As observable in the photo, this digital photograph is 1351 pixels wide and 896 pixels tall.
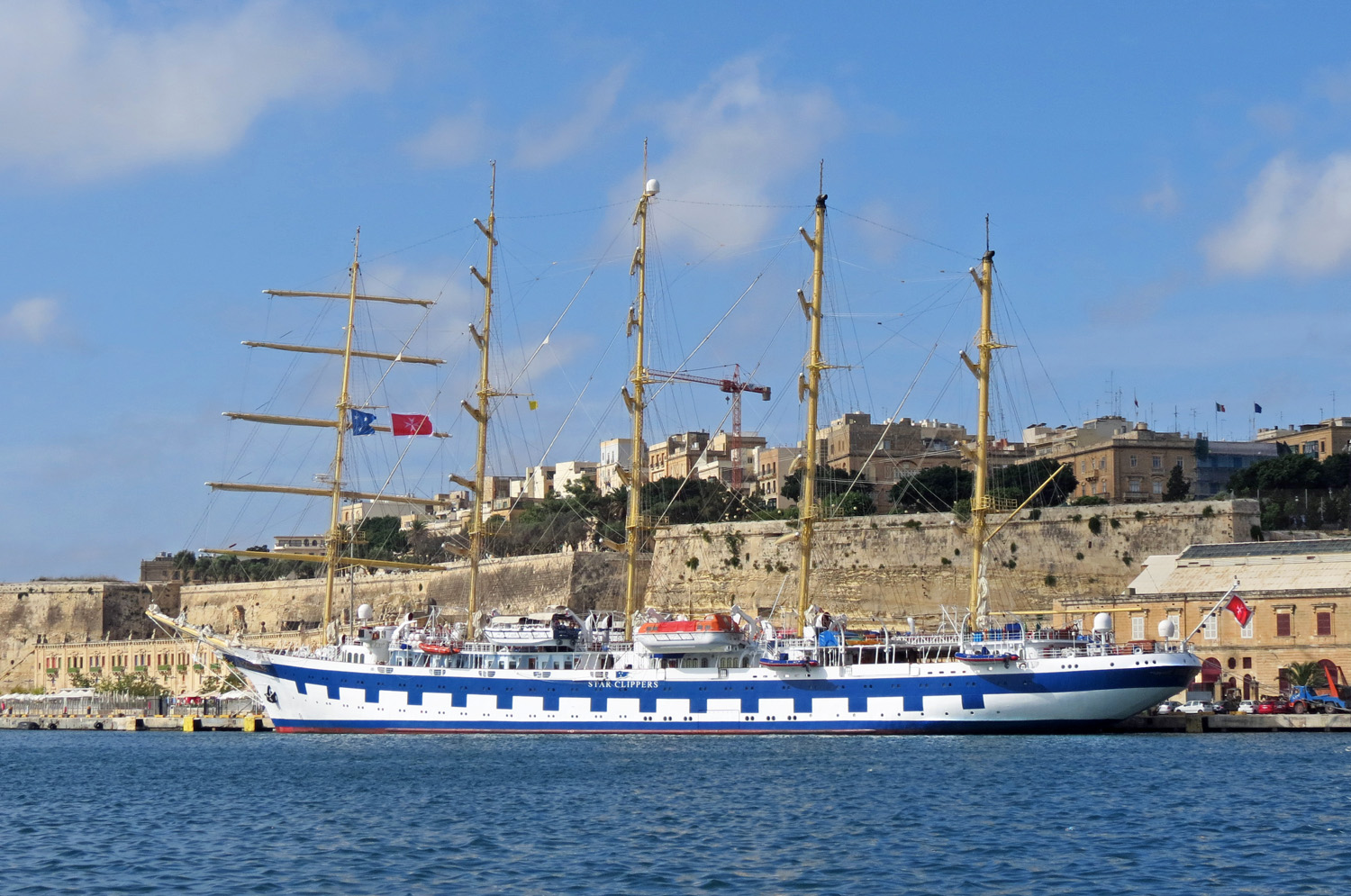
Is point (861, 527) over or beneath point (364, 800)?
over

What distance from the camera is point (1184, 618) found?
179 feet

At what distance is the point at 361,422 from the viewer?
6134 cm

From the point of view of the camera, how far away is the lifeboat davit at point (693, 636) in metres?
46.9

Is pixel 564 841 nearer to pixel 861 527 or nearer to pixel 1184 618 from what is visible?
pixel 1184 618

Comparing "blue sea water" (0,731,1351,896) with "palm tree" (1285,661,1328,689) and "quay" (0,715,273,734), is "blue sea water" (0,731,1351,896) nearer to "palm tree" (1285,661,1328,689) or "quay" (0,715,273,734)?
"palm tree" (1285,661,1328,689)

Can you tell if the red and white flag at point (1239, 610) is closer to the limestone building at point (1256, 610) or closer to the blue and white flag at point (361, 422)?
the limestone building at point (1256, 610)

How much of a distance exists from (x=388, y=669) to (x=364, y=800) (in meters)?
20.1

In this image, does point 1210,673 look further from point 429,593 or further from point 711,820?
point 429,593

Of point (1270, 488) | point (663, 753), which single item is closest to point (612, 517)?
point (1270, 488)

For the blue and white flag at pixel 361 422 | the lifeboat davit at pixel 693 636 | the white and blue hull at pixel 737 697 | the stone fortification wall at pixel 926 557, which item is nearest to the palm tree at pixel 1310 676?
the white and blue hull at pixel 737 697

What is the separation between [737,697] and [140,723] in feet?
103

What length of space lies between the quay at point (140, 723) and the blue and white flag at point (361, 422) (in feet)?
35.9

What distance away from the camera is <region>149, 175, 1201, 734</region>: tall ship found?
43750 millimetres

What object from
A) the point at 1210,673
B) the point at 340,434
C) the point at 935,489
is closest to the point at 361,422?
the point at 340,434
